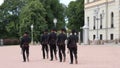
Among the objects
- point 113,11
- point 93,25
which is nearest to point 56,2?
point 93,25

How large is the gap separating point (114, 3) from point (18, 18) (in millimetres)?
37691

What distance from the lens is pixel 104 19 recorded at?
78812 millimetres

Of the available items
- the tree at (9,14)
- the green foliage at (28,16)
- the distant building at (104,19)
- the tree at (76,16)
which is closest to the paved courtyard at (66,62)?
the distant building at (104,19)

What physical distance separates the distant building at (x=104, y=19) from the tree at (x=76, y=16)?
1706cm

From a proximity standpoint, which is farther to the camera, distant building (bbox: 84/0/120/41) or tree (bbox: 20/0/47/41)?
tree (bbox: 20/0/47/41)

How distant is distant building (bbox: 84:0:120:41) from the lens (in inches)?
2894

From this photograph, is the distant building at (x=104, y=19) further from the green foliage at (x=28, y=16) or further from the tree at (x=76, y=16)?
the tree at (x=76, y=16)

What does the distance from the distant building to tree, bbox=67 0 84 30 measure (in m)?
17.1

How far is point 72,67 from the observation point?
20000mm

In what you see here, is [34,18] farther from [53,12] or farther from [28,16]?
[53,12]

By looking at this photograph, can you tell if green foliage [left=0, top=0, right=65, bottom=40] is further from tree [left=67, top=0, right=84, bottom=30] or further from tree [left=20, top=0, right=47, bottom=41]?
tree [left=67, top=0, right=84, bottom=30]

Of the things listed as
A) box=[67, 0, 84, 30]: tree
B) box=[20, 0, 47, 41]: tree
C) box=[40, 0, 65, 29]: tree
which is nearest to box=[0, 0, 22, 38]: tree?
box=[40, 0, 65, 29]: tree

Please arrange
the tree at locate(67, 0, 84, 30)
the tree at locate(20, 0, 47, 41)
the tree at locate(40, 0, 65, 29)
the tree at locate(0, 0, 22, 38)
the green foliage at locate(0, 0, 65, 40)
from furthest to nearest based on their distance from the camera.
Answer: the tree at locate(0, 0, 22, 38)
the tree at locate(67, 0, 84, 30)
the tree at locate(40, 0, 65, 29)
the green foliage at locate(0, 0, 65, 40)
the tree at locate(20, 0, 47, 41)

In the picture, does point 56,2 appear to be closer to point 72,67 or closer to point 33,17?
point 33,17
